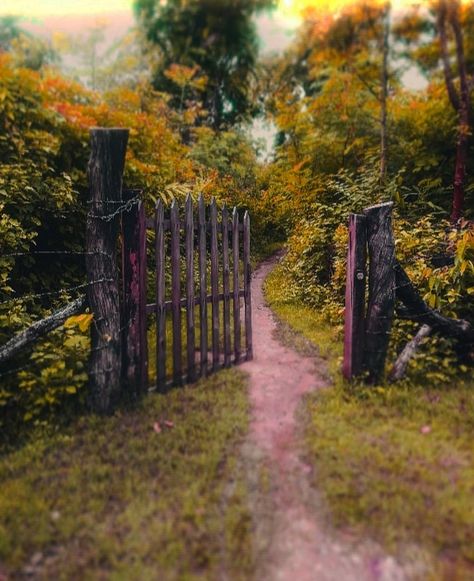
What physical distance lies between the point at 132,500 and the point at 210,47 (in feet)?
67.1

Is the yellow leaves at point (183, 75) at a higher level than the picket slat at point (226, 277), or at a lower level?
higher

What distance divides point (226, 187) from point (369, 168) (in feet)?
19.5

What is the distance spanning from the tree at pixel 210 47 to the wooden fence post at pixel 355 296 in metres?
13.1

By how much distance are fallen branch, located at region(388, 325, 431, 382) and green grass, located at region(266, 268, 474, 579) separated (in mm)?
162

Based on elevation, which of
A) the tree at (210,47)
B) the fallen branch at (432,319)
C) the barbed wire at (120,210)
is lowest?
the fallen branch at (432,319)

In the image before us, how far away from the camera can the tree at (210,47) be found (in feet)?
55.9

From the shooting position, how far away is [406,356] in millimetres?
5137

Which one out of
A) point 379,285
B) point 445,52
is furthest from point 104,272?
point 445,52

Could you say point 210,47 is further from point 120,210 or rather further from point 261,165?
point 120,210

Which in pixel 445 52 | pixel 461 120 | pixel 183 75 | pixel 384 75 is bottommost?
pixel 461 120

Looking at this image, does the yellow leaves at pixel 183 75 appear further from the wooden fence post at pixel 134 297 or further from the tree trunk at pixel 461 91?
the wooden fence post at pixel 134 297

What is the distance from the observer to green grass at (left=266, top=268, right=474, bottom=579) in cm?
276

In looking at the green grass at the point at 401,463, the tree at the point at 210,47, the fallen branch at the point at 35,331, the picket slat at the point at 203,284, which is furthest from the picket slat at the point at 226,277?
the tree at the point at 210,47

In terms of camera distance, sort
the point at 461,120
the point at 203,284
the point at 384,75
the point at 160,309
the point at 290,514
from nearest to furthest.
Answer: the point at 290,514 < the point at 160,309 < the point at 203,284 < the point at 461,120 < the point at 384,75
